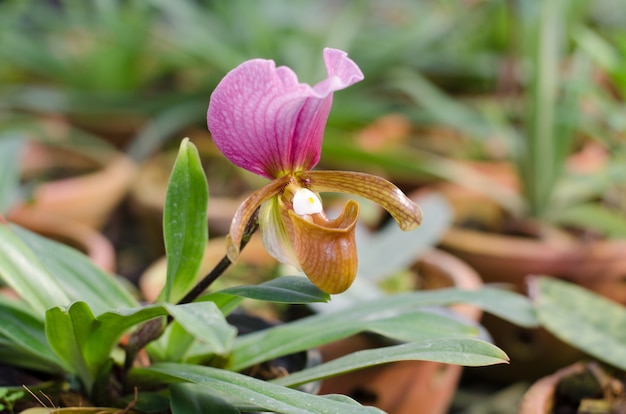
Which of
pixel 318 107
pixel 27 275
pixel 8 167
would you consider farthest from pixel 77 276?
pixel 8 167

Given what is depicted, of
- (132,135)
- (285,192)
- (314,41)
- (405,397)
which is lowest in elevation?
(405,397)

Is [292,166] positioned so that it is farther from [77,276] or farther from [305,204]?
[77,276]

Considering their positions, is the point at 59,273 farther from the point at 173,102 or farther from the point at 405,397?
the point at 173,102

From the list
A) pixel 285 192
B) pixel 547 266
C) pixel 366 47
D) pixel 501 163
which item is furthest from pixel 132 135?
pixel 285 192

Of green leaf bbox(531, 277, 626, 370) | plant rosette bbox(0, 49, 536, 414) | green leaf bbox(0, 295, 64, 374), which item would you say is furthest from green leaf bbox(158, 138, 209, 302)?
green leaf bbox(531, 277, 626, 370)

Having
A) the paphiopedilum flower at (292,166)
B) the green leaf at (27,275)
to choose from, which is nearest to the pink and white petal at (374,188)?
the paphiopedilum flower at (292,166)

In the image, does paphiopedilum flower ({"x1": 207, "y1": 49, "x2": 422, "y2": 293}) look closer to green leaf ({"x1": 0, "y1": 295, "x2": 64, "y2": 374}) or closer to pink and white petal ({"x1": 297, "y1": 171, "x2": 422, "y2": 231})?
pink and white petal ({"x1": 297, "y1": 171, "x2": 422, "y2": 231})
